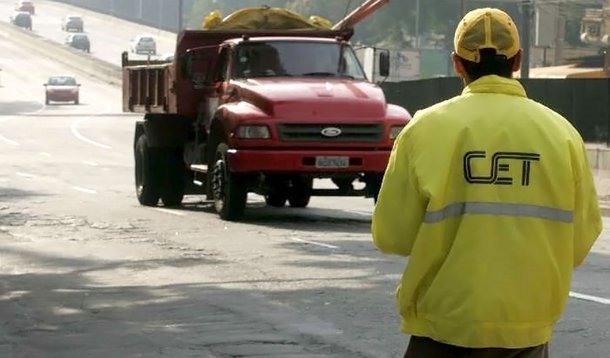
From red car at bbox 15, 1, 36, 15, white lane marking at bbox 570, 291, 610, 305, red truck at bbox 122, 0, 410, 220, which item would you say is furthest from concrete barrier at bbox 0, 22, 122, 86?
white lane marking at bbox 570, 291, 610, 305

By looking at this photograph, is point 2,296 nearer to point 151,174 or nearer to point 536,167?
point 536,167

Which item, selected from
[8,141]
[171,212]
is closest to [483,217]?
[171,212]

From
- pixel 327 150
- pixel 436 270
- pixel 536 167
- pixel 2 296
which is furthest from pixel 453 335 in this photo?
pixel 327 150

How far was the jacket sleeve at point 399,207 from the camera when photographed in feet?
15.9

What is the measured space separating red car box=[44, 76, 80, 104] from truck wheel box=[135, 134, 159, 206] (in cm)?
5431

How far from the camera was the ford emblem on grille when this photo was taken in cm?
1869

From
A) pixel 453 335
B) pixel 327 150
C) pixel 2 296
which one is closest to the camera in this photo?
pixel 453 335

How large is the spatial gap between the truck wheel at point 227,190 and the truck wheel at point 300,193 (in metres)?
0.70

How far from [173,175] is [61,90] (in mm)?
55448

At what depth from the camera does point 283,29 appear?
22.6m

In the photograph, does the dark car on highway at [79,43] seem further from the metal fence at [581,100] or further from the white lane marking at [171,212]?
the white lane marking at [171,212]

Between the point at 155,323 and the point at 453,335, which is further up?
the point at 453,335

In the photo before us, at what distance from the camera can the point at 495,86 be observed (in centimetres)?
493

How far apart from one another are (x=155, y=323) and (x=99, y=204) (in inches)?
497
